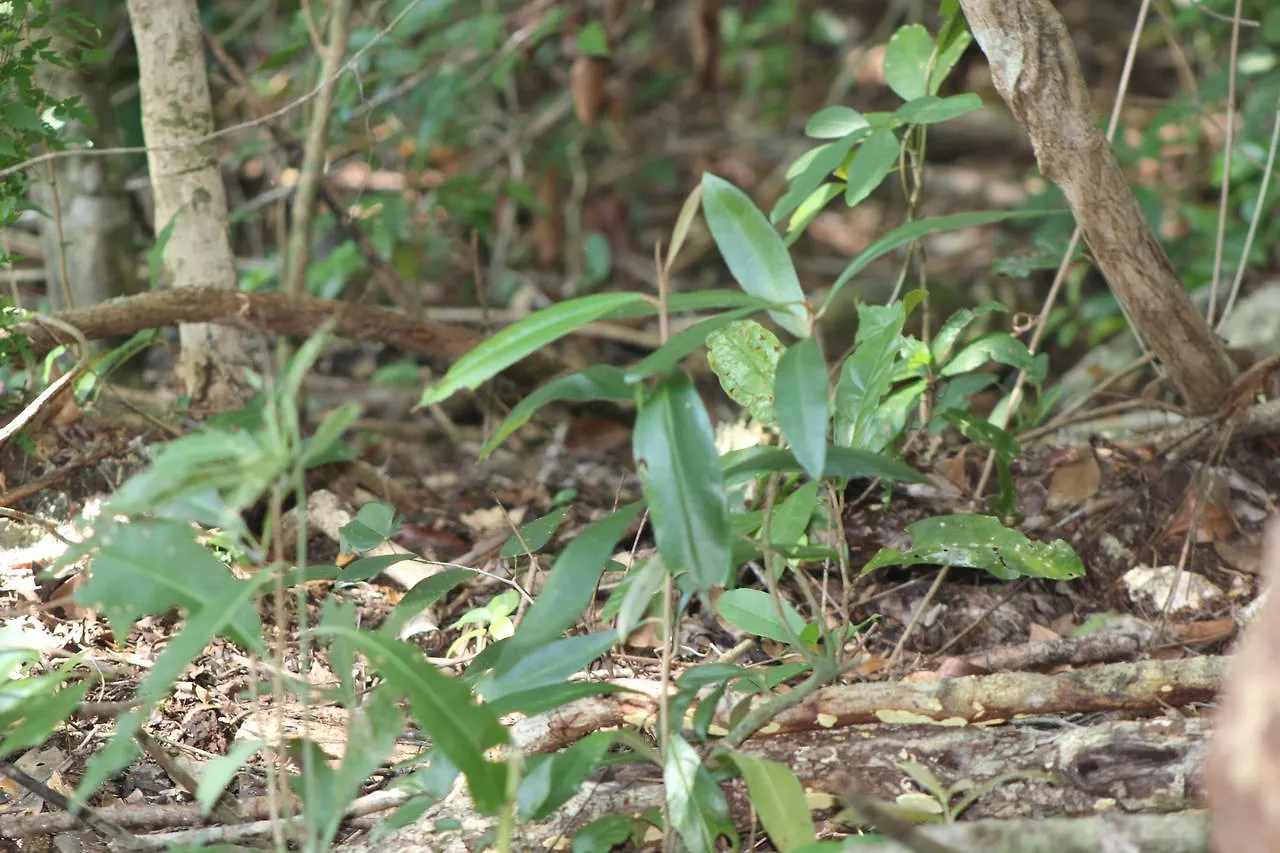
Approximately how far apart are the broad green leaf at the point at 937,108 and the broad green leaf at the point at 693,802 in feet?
3.61

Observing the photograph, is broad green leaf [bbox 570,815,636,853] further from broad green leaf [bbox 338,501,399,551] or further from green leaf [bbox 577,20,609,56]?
green leaf [bbox 577,20,609,56]

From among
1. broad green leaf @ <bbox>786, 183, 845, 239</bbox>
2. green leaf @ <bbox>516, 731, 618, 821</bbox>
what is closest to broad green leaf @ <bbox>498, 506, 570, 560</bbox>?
green leaf @ <bbox>516, 731, 618, 821</bbox>

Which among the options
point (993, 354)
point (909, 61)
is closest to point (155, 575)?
point (993, 354)

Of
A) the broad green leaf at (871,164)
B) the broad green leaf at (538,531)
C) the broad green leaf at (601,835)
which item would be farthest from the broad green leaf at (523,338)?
the broad green leaf at (871,164)

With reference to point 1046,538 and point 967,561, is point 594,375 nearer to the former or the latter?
point 967,561

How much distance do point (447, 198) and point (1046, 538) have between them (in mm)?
2456

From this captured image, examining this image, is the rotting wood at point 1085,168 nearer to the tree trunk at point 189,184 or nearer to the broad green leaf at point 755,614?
the broad green leaf at point 755,614

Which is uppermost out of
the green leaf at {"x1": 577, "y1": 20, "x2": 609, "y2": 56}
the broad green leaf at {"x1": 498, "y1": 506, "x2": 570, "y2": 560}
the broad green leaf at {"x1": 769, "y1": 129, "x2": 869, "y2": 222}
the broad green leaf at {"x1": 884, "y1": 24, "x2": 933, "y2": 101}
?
the green leaf at {"x1": 577, "y1": 20, "x2": 609, "y2": 56}

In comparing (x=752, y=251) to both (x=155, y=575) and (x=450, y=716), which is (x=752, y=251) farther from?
(x=155, y=575)

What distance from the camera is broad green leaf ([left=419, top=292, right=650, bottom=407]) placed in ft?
4.66

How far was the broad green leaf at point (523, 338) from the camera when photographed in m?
1.42

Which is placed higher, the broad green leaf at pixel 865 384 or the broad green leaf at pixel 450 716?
the broad green leaf at pixel 865 384

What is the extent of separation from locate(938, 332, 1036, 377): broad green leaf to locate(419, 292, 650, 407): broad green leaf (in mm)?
1002

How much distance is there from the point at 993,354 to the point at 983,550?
424mm
